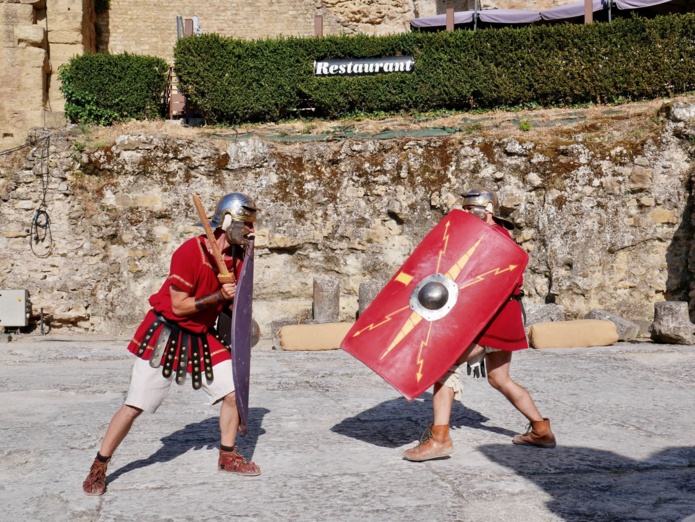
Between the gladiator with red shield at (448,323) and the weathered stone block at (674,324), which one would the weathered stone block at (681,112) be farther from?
the gladiator with red shield at (448,323)

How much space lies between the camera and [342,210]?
1129 cm

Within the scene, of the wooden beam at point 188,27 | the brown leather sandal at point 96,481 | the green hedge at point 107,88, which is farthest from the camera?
the wooden beam at point 188,27

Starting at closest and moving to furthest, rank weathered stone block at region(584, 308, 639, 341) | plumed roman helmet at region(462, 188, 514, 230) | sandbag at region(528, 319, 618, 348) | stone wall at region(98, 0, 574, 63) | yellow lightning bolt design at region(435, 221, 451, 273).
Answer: yellow lightning bolt design at region(435, 221, 451, 273) < plumed roman helmet at region(462, 188, 514, 230) < sandbag at region(528, 319, 618, 348) < weathered stone block at region(584, 308, 639, 341) < stone wall at region(98, 0, 574, 63)

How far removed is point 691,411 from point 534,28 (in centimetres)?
1002

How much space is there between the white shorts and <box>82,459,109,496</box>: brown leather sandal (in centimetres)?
30

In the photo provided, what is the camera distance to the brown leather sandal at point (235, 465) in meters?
3.96

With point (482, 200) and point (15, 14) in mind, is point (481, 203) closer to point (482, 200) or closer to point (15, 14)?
point (482, 200)

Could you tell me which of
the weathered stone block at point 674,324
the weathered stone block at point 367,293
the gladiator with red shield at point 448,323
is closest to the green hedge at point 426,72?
the weathered stone block at point 367,293

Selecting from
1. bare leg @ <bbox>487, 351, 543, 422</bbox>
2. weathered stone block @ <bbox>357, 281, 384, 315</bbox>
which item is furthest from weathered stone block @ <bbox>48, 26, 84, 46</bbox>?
bare leg @ <bbox>487, 351, 543, 422</bbox>

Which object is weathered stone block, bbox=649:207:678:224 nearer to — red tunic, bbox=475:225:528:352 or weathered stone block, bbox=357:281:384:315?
weathered stone block, bbox=357:281:384:315

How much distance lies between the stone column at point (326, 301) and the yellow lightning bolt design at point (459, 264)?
240 inches

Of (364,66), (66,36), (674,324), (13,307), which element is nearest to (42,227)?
(13,307)

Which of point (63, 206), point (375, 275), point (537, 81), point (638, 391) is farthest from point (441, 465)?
point (537, 81)

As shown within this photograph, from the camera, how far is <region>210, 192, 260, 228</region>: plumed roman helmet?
400 centimetres
